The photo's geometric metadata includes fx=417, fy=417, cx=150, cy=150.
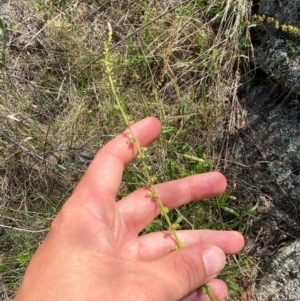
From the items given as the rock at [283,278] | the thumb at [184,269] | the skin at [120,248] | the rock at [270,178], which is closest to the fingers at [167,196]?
the skin at [120,248]

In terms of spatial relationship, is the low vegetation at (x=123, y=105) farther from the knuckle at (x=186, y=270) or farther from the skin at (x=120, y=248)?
the knuckle at (x=186, y=270)

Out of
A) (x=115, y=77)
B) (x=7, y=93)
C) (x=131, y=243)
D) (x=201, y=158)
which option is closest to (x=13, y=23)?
(x=7, y=93)

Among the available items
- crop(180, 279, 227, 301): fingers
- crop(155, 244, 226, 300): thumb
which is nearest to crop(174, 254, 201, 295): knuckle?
crop(155, 244, 226, 300): thumb

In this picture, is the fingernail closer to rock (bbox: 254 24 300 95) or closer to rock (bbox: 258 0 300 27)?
rock (bbox: 254 24 300 95)

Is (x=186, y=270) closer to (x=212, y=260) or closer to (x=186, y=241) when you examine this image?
(x=212, y=260)

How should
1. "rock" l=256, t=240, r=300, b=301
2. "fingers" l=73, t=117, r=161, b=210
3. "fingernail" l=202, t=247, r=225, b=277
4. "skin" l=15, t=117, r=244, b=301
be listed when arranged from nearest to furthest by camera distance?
1. "skin" l=15, t=117, r=244, b=301
2. "fingernail" l=202, t=247, r=225, b=277
3. "fingers" l=73, t=117, r=161, b=210
4. "rock" l=256, t=240, r=300, b=301

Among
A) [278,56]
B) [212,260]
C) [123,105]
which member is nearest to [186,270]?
[212,260]
